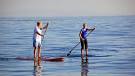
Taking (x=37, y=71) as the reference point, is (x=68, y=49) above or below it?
below

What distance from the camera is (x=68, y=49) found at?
12.0 metres

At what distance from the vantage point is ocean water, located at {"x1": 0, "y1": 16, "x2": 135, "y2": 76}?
9.16 meters

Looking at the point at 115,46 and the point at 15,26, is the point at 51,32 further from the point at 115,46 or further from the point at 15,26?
the point at 115,46

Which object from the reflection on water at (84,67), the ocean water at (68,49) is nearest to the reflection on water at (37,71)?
the ocean water at (68,49)

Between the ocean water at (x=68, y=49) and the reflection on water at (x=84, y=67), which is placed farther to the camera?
the ocean water at (x=68, y=49)

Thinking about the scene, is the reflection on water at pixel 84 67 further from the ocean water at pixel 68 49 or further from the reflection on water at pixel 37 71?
the reflection on water at pixel 37 71

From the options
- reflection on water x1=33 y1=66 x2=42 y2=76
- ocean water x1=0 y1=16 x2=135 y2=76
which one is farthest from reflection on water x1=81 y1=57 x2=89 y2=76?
reflection on water x1=33 y1=66 x2=42 y2=76

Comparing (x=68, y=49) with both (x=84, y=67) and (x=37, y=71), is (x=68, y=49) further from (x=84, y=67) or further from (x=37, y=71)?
(x=37, y=71)

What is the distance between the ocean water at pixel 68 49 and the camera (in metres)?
9.16

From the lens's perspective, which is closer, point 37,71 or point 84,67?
point 37,71

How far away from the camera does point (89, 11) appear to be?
11797 mm

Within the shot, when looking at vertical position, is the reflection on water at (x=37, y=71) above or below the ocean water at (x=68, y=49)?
above

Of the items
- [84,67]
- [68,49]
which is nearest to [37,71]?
[84,67]

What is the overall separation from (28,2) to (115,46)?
7.50 ft
